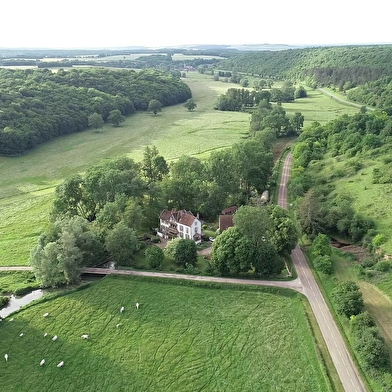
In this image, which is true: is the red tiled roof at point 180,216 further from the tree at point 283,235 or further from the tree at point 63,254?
the tree at point 63,254

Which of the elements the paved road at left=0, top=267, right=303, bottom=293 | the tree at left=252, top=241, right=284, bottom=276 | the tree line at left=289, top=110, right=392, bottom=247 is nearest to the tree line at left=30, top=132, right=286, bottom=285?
the tree at left=252, top=241, right=284, bottom=276

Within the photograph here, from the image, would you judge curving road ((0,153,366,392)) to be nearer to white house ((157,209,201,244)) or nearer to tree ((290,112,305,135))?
white house ((157,209,201,244))

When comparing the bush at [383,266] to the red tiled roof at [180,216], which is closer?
the bush at [383,266]

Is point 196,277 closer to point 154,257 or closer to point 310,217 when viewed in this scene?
point 154,257

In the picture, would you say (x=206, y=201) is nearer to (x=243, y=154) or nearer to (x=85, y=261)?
(x=243, y=154)

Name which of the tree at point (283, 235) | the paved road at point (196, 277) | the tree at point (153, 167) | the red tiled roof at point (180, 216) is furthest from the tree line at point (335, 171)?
the tree at point (153, 167)

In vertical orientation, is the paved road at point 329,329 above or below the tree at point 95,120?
above

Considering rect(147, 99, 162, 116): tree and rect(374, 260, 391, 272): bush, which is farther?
rect(147, 99, 162, 116): tree

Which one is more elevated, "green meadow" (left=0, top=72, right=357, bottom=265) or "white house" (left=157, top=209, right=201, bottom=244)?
"white house" (left=157, top=209, right=201, bottom=244)
